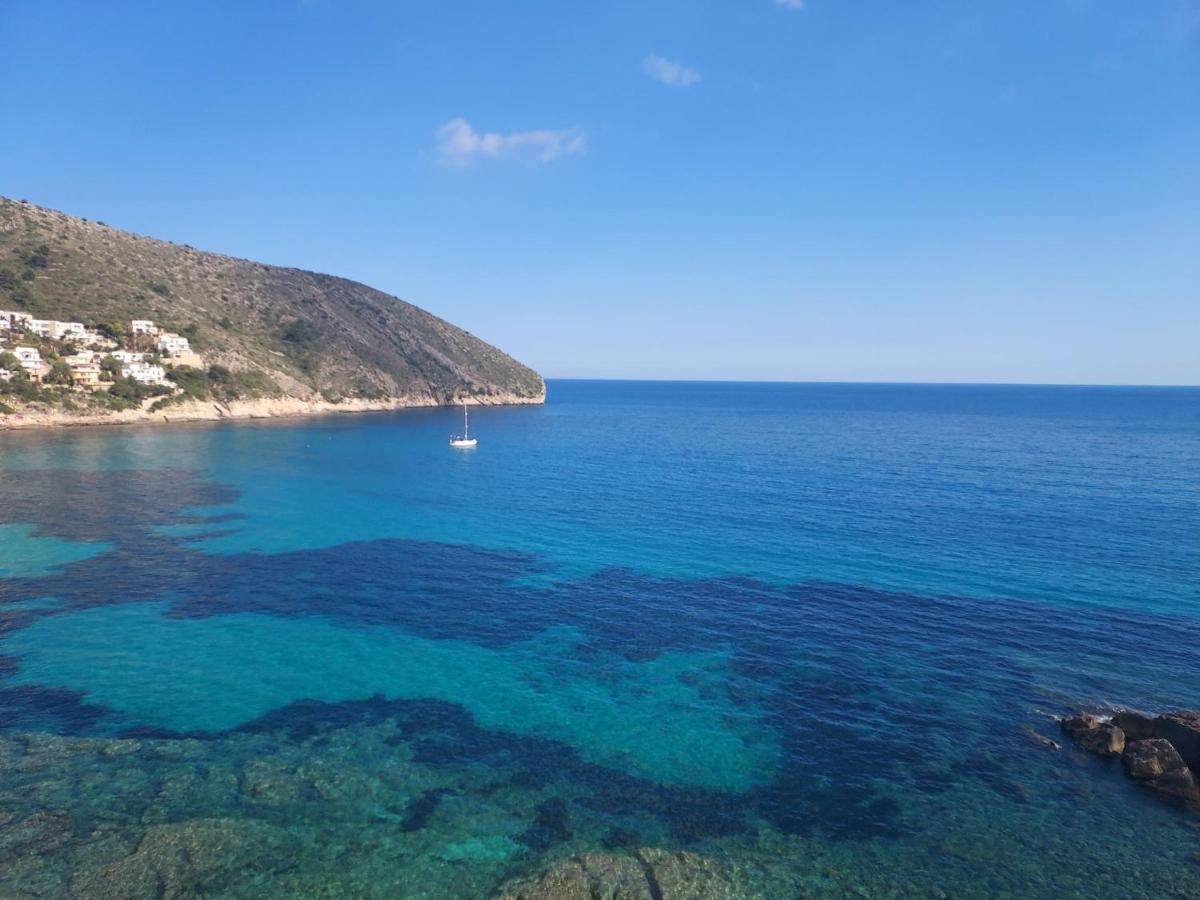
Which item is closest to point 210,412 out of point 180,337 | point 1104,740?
point 180,337

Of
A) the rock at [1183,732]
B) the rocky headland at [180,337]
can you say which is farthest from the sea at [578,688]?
the rocky headland at [180,337]

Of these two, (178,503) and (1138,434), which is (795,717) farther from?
(1138,434)

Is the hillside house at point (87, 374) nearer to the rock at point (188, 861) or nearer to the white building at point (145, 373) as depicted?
the white building at point (145, 373)

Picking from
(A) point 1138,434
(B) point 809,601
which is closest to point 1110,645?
(B) point 809,601

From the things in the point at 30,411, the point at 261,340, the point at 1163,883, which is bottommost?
the point at 1163,883

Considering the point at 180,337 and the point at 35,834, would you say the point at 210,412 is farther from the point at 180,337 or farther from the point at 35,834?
the point at 35,834

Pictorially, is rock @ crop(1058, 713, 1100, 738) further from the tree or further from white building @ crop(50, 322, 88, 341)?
the tree
